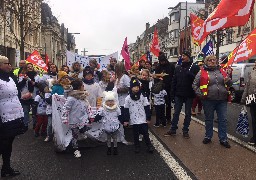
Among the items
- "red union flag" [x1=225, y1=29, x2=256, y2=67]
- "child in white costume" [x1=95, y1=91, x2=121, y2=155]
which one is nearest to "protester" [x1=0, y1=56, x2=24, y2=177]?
"child in white costume" [x1=95, y1=91, x2=121, y2=155]

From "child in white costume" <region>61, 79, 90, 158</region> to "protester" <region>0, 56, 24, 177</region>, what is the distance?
1.39m

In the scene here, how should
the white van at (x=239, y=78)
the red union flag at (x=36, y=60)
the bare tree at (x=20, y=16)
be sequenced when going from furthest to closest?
1. the bare tree at (x=20, y=16)
2. the white van at (x=239, y=78)
3. the red union flag at (x=36, y=60)

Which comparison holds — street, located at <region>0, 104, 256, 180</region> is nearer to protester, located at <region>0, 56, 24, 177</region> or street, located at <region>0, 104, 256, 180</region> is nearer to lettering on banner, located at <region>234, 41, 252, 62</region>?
protester, located at <region>0, 56, 24, 177</region>

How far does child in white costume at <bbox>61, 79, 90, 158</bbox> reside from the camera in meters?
7.03

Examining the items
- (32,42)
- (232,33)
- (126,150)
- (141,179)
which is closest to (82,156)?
(126,150)

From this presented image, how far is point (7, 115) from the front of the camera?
548 cm

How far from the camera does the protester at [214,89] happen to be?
7.50m

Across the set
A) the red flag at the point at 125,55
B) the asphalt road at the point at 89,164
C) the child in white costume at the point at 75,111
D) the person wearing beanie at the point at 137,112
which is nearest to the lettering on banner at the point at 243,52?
the person wearing beanie at the point at 137,112

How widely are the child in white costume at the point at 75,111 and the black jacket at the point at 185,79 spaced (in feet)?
7.51

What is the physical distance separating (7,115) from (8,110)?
0.07 metres

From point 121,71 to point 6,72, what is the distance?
12.0 feet

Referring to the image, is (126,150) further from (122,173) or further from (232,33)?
(232,33)

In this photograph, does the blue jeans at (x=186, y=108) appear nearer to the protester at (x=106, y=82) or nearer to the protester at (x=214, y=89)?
the protester at (x=214, y=89)

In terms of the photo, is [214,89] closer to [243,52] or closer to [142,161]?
[243,52]
